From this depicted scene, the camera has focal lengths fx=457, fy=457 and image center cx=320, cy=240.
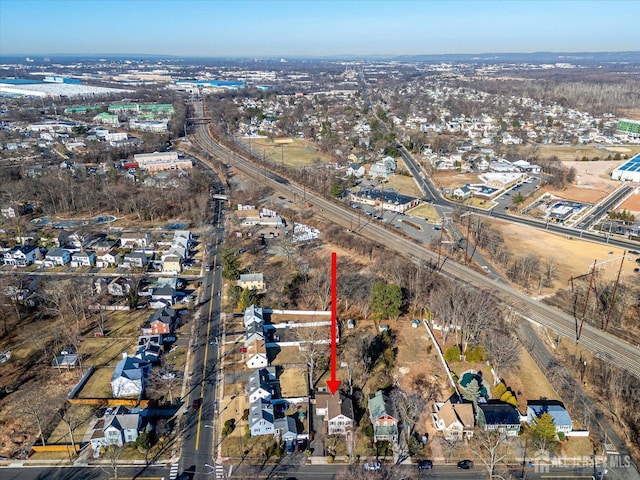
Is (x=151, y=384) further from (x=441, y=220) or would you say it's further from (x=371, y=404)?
(x=441, y=220)

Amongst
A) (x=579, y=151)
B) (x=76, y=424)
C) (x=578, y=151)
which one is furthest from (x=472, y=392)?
(x=579, y=151)

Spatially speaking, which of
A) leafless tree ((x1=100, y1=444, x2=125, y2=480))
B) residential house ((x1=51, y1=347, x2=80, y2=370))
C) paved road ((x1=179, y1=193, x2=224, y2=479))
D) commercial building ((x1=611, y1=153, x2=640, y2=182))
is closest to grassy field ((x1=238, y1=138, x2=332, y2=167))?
paved road ((x1=179, y1=193, x2=224, y2=479))

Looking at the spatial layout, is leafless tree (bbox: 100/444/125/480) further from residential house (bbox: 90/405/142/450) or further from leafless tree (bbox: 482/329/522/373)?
leafless tree (bbox: 482/329/522/373)

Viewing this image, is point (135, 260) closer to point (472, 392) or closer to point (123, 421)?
point (123, 421)

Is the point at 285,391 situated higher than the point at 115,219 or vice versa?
the point at 115,219

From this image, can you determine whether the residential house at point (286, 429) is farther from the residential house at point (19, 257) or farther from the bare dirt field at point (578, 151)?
the bare dirt field at point (578, 151)

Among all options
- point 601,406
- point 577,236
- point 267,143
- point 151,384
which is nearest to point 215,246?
point 151,384

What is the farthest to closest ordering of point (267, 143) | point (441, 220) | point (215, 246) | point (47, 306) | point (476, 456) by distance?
point (267, 143), point (441, 220), point (215, 246), point (47, 306), point (476, 456)
